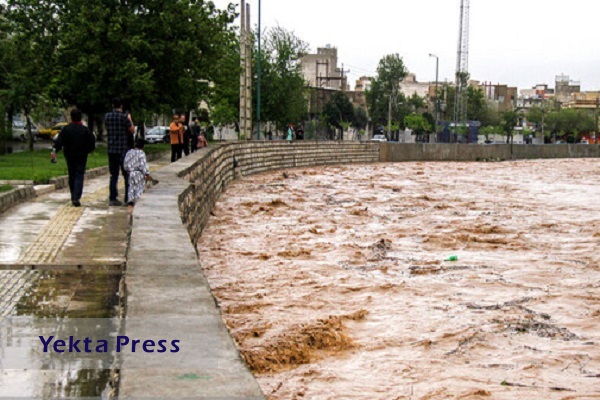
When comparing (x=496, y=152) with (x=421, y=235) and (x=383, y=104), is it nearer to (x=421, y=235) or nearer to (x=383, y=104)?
(x=421, y=235)

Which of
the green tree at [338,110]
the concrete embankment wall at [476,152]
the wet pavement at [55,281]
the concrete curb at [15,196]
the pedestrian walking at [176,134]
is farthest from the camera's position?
→ the green tree at [338,110]

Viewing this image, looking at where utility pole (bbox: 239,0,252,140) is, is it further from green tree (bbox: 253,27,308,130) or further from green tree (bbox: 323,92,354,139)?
green tree (bbox: 323,92,354,139)

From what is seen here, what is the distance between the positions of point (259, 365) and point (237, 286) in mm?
4111

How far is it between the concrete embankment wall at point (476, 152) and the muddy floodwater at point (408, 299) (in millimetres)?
34710

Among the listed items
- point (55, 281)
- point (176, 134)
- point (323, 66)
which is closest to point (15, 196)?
point (55, 281)

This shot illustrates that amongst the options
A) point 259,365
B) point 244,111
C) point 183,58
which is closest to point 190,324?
point 259,365

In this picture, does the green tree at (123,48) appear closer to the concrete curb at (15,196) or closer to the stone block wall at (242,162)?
the stone block wall at (242,162)

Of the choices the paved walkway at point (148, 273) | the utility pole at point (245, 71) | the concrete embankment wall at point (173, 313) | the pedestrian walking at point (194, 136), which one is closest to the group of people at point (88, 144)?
the paved walkway at point (148, 273)

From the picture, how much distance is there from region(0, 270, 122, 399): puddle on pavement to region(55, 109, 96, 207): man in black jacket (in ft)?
20.0

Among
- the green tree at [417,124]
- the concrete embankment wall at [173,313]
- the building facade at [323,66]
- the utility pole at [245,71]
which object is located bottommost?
the green tree at [417,124]

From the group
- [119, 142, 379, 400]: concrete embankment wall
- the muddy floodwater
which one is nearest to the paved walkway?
[119, 142, 379, 400]: concrete embankment wall

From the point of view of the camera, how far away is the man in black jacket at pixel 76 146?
14.5 m

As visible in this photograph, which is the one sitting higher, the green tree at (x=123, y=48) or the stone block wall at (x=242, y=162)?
the green tree at (x=123, y=48)

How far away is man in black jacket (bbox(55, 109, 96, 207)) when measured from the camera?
1449cm
